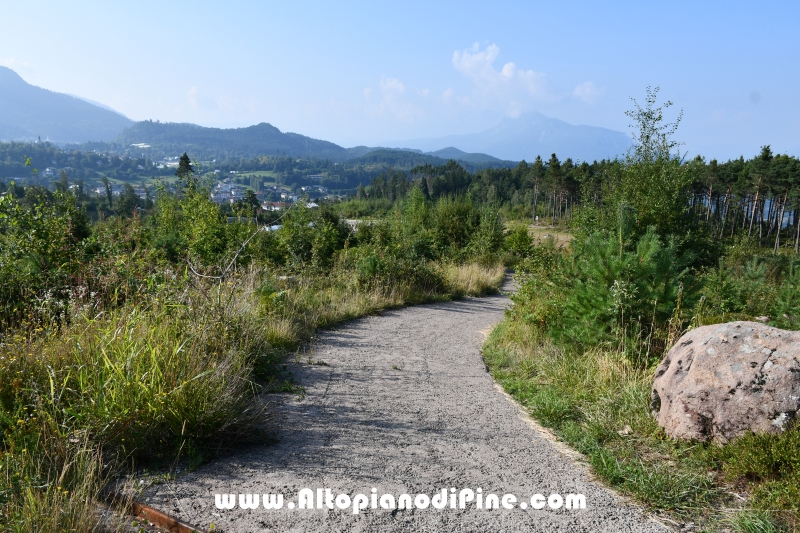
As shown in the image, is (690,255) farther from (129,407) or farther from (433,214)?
(433,214)

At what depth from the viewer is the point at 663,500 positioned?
3.32m

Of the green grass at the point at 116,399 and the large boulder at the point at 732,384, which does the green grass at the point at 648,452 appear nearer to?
the large boulder at the point at 732,384

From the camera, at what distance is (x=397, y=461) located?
371cm

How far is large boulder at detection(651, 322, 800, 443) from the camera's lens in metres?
3.69

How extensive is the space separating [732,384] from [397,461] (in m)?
2.53

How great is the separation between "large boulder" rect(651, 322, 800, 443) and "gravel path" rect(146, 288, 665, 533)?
3.29ft

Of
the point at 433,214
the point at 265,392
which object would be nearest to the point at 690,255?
the point at 265,392

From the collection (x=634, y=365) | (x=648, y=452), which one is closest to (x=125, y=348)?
(x=648, y=452)

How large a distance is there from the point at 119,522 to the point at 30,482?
0.51 m

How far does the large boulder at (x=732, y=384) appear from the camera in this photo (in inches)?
145

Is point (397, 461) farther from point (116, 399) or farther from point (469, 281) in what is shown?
point (469, 281)

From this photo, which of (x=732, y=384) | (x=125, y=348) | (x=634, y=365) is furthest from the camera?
(x=634, y=365)

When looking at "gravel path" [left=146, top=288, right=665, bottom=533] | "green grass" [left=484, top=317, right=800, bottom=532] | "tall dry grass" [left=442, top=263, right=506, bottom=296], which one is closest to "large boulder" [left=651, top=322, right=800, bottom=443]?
"green grass" [left=484, top=317, right=800, bottom=532]

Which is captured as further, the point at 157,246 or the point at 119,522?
the point at 157,246
